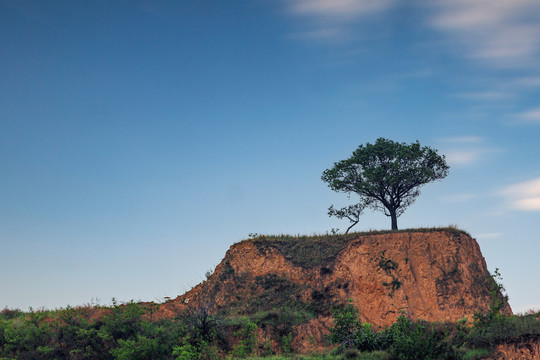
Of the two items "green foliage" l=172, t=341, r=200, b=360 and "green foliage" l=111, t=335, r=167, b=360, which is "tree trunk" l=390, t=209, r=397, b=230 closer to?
→ "green foliage" l=172, t=341, r=200, b=360

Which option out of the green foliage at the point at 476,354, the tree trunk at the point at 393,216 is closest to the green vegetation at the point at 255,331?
the green foliage at the point at 476,354

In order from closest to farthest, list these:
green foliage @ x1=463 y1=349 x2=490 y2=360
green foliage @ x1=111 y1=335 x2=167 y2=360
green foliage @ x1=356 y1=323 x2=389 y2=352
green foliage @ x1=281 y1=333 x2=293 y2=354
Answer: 1. green foliage @ x1=463 y1=349 x2=490 y2=360
2. green foliage @ x1=356 y1=323 x2=389 y2=352
3. green foliage @ x1=111 y1=335 x2=167 y2=360
4. green foliage @ x1=281 y1=333 x2=293 y2=354

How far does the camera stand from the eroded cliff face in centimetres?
3509

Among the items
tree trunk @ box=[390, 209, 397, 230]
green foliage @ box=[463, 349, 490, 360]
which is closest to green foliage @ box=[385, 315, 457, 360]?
green foliage @ box=[463, 349, 490, 360]

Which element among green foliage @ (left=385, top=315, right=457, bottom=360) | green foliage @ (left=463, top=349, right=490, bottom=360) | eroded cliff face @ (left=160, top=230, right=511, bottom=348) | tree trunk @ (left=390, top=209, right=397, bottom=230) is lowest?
green foliage @ (left=463, top=349, right=490, bottom=360)

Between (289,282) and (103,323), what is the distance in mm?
12561

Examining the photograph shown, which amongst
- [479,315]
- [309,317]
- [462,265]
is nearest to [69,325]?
[309,317]

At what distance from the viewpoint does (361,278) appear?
36.4 metres

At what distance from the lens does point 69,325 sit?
101 ft

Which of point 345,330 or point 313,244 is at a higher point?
point 313,244

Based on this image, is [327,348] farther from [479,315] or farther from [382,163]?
[382,163]

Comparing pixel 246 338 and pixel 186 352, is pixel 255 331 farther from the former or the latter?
A: pixel 186 352

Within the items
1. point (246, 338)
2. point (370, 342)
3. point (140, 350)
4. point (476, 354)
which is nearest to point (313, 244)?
point (246, 338)

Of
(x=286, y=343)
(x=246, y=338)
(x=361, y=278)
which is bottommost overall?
(x=286, y=343)
